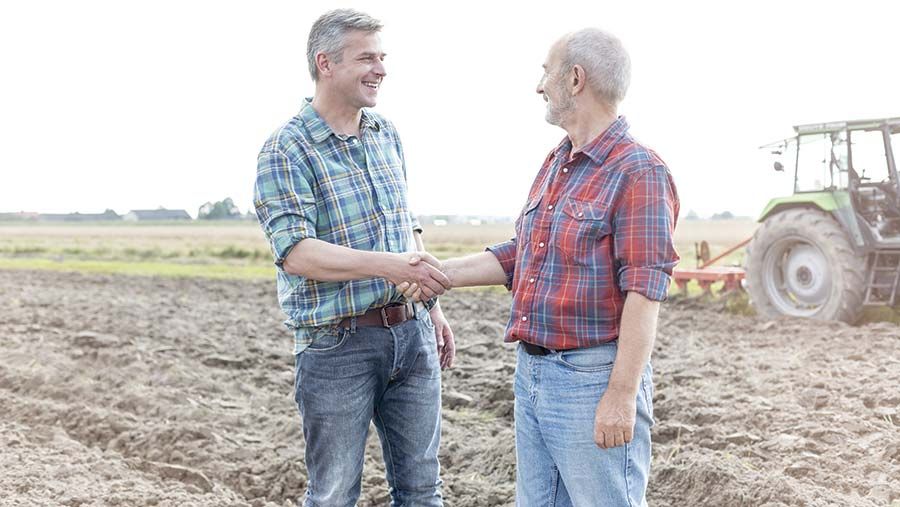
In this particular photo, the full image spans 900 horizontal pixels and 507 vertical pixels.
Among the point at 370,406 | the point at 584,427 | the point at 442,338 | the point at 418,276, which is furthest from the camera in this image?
the point at 442,338

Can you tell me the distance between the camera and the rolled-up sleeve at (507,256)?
2.91m

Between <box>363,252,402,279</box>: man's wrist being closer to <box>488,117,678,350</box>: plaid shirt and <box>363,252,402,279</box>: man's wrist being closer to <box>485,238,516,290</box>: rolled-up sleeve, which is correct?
<box>485,238,516,290</box>: rolled-up sleeve

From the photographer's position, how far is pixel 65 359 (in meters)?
7.99

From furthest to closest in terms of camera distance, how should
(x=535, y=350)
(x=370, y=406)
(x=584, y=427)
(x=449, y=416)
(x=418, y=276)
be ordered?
1. (x=449, y=416)
2. (x=370, y=406)
3. (x=418, y=276)
4. (x=535, y=350)
5. (x=584, y=427)

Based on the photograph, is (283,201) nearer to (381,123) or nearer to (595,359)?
(381,123)

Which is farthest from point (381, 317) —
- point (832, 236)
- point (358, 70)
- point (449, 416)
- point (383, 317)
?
point (832, 236)

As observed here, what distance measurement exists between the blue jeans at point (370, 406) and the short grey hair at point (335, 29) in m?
0.94

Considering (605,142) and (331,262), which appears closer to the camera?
(605,142)

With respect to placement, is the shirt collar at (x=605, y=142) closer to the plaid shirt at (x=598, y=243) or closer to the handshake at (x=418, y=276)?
the plaid shirt at (x=598, y=243)

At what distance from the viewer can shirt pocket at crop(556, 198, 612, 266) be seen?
2377 millimetres

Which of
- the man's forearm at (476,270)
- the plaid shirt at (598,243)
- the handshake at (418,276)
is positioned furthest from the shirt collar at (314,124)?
the plaid shirt at (598,243)

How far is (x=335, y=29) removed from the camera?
3021 mm

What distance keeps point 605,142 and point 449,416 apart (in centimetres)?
396

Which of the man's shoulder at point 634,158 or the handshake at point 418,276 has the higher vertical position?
the man's shoulder at point 634,158
